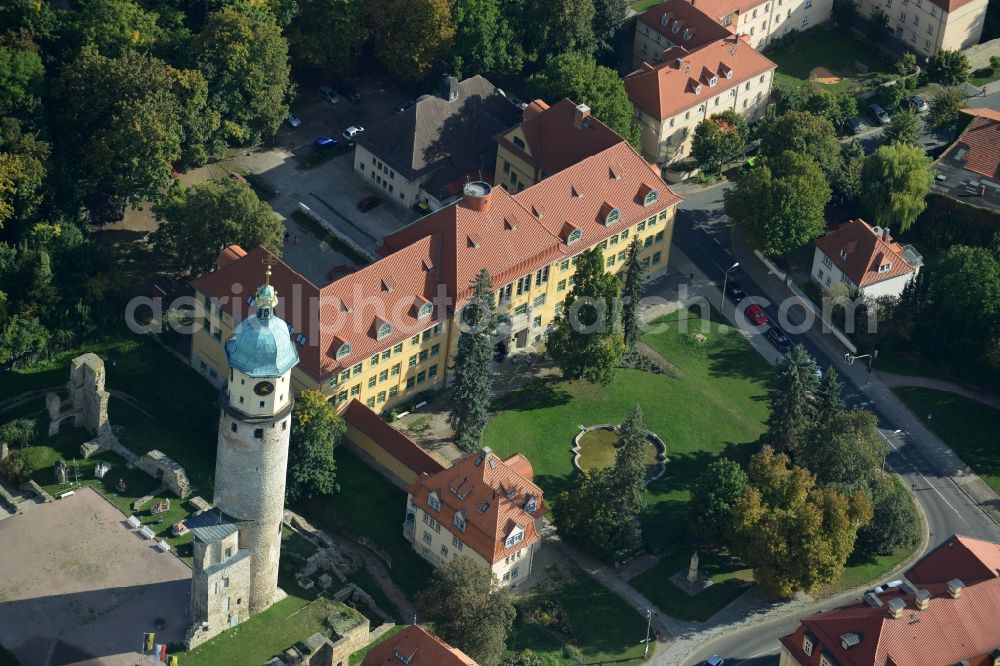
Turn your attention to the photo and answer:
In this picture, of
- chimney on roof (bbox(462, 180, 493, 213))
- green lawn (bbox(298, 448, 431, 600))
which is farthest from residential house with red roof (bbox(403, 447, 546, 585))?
chimney on roof (bbox(462, 180, 493, 213))

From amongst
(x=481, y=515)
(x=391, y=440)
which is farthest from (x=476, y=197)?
(x=481, y=515)

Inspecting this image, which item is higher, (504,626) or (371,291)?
(371,291)

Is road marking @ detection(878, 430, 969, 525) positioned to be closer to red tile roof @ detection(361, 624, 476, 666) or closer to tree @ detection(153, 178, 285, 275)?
red tile roof @ detection(361, 624, 476, 666)

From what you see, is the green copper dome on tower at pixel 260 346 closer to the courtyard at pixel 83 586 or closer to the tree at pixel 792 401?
the courtyard at pixel 83 586

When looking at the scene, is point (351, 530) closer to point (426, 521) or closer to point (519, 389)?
point (426, 521)

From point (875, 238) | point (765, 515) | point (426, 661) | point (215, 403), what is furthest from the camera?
point (875, 238)

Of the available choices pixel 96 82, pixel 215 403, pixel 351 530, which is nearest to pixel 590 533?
pixel 351 530
